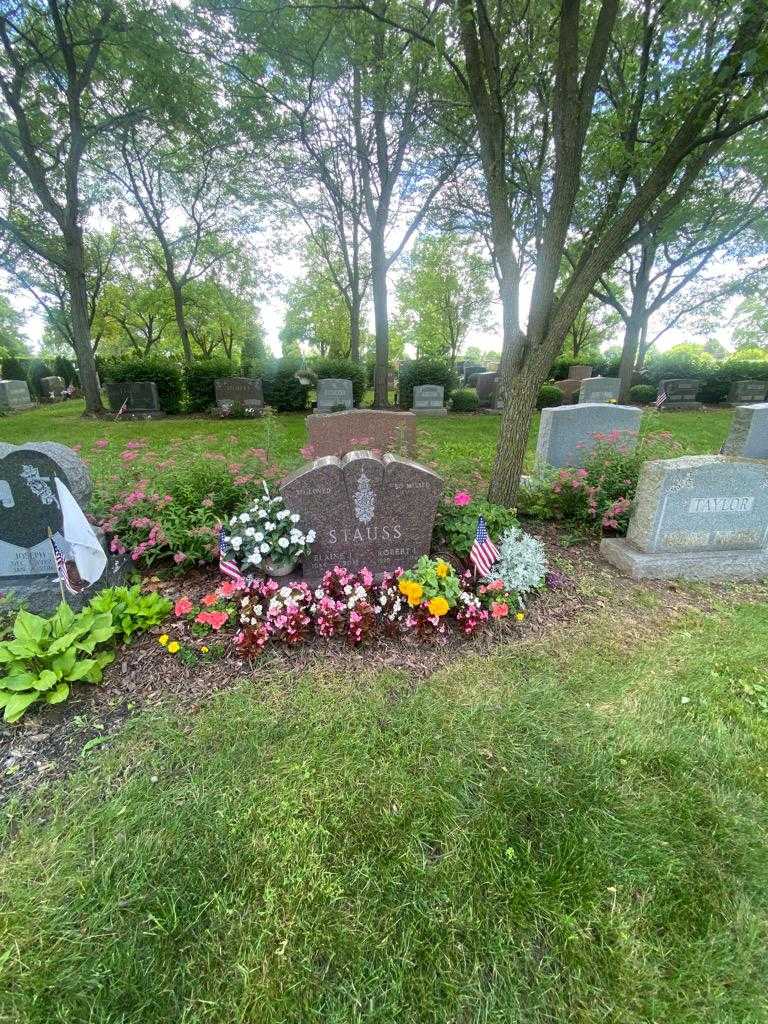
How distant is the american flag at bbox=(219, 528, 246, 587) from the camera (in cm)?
316

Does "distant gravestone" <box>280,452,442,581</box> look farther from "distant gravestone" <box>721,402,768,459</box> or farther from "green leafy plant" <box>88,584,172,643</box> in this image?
"distant gravestone" <box>721,402,768,459</box>

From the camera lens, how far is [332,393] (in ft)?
46.1

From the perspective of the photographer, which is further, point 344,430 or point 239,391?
point 239,391

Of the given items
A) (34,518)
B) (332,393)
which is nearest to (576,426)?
(34,518)

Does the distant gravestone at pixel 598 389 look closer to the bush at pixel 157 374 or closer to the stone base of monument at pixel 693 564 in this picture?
the stone base of monument at pixel 693 564

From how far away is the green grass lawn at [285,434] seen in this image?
6.44 meters

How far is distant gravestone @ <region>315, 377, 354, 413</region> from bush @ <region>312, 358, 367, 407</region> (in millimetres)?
566

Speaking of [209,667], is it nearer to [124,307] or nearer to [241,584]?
[241,584]

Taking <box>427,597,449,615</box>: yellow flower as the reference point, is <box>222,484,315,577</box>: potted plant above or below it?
Answer: above

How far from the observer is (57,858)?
1643 mm

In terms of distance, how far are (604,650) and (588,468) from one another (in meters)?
2.65

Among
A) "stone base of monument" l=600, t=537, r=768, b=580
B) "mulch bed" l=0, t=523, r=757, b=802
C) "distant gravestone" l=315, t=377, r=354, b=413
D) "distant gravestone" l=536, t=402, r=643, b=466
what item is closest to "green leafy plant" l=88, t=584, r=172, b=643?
"mulch bed" l=0, t=523, r=757, b=802

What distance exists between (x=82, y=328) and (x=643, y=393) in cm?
2079

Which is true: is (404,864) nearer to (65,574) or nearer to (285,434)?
(65,574)
